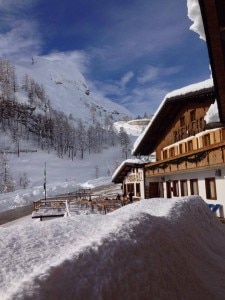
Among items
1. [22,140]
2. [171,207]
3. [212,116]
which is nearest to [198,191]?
[212,116]

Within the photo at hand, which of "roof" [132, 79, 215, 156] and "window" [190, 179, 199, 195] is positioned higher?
"roof" [132, 79, 215, 156]

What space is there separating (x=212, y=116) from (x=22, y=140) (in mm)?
101375

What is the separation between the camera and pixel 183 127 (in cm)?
2164

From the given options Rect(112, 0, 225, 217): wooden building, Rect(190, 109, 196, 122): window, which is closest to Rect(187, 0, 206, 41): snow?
Rect(112, 0, 225, 217): wooden building

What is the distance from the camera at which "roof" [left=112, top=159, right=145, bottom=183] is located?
2771 centimetres

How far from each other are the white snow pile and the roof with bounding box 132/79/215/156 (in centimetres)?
1693

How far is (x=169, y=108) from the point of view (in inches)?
872

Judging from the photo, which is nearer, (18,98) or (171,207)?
(171,207)

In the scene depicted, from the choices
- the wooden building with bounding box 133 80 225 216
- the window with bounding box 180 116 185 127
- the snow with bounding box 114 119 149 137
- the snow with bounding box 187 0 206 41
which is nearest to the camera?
the snow with bounding box 187 0 206 41

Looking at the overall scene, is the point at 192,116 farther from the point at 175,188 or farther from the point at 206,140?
the point at 175,188

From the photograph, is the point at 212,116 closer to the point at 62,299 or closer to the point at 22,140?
the point at 62,299

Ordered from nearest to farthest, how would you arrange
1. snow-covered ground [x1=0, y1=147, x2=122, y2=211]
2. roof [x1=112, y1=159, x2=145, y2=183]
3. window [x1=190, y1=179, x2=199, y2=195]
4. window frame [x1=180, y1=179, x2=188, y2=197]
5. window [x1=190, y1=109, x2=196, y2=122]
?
window [x1=190, y1=179, x2=199, y2=195]
window frame [x1=180, y1=179, x2=188, y2=197]
window [x1=190, y1=109, x2=196, y2=122]
roof [x1=112, y1=159, x2=145, y2=183]
snow-covered ground [x1=0, y1=147, x2=122, y2=211]

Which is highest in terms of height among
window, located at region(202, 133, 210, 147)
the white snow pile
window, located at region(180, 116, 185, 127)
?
window, located at region(180, 116, 185, 127)

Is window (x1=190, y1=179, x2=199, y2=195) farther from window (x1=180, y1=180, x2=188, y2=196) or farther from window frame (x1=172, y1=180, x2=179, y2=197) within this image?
window frame (x1=172, y1=180, x2=179, y2=197)
